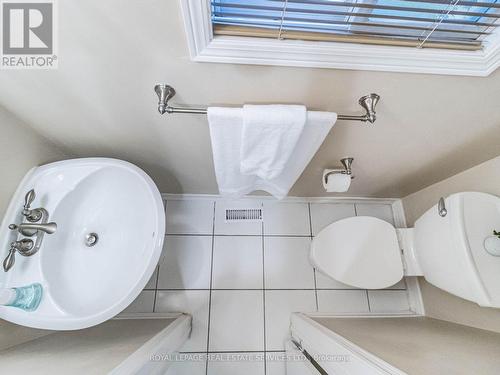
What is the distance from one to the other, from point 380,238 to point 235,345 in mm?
1052

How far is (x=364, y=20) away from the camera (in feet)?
1.81

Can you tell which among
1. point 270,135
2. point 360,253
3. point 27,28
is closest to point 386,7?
point 270,135

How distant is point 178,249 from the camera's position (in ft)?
4.92

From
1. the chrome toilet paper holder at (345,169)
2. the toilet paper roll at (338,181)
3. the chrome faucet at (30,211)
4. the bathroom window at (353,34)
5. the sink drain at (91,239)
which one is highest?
the bathroom window at (353,34)

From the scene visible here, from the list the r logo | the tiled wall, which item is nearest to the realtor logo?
the r logo

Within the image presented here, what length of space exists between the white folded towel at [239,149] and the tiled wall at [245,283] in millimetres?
523

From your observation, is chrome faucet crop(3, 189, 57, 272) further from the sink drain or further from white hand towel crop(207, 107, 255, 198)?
white hand towel crop(207, 107, 255, 198)

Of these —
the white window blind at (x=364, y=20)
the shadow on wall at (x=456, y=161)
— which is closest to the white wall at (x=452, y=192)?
the shadow on wall at (x=456, y=161)

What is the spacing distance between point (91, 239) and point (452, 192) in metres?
1.80

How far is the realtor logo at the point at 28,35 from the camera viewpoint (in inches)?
19.9

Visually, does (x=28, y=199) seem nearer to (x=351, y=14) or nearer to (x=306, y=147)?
(x=306, y=147)

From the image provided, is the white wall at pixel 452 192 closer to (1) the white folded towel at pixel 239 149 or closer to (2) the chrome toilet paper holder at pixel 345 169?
(2) the chrome toilet paper holder at pixel 345 169

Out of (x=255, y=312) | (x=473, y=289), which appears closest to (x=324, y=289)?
(x=255, y=312)

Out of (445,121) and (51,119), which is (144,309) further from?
(445,121)
